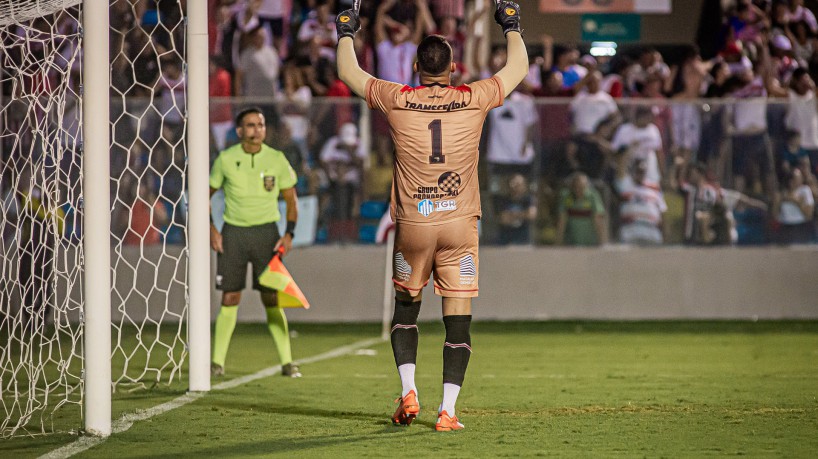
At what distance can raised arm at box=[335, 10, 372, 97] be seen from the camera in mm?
6371

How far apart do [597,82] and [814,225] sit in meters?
3.33

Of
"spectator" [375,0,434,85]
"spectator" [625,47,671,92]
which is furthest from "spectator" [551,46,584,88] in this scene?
"spectator" [375,0,434,85]

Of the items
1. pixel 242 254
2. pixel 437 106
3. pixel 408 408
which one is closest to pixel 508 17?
pixel 437 106

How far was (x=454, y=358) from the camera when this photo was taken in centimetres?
631

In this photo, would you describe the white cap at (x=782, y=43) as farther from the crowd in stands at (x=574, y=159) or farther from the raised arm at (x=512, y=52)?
the raised arm at (x=512, y=52)

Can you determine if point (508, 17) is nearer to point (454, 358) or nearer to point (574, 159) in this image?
point (454, 358)

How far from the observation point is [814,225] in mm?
14945

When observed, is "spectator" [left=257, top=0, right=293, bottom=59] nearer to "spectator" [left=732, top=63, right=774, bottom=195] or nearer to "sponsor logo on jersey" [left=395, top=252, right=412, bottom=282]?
"spectator" [left=732, top=63, right=774, bottom=195]

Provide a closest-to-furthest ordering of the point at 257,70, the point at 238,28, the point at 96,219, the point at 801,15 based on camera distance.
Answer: the point at 96,219 → the point at 257,70 → the point at 238,28 → the point at 801,15

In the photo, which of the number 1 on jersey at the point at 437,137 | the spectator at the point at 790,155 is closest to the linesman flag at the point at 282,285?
the number 1 on jersey at the point at 437,137

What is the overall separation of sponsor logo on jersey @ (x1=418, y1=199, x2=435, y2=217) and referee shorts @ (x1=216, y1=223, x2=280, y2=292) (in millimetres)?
3307

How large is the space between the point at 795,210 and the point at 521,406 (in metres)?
8.82

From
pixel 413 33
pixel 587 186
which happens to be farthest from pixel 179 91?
pixel 587 186

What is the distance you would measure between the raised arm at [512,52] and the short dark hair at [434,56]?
30cm
